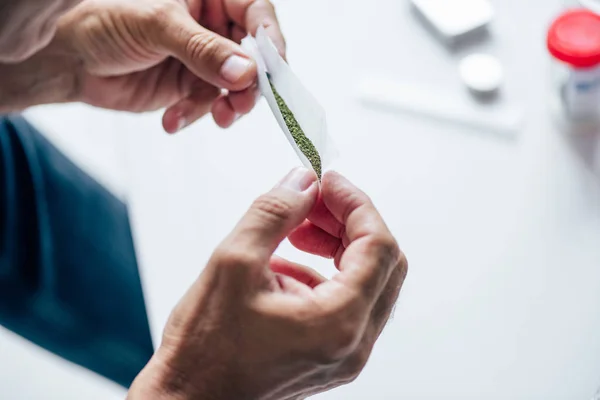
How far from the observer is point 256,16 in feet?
2.57

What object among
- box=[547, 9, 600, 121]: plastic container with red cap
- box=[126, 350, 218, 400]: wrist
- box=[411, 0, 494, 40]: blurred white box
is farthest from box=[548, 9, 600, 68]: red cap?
box=[126, 350, 218, 400]: wrist

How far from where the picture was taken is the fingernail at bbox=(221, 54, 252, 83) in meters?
0.70

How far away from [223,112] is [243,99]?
0.14 ft

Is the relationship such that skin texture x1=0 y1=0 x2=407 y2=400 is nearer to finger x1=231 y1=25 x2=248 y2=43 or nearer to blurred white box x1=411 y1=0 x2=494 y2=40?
finger x1=231 y1=25 x2=248 y2=43

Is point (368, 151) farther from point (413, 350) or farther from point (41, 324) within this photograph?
point (41, 324)

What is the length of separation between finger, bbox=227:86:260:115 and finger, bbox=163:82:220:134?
49 mm

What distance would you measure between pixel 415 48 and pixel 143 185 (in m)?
0.37

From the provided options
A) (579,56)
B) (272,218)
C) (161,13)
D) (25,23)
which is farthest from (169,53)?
(579,56)

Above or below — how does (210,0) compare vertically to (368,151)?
above

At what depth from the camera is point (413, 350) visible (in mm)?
735

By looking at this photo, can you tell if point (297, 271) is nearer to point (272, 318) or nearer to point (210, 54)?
point (272, 318)

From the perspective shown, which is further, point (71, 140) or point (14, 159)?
point (71, 140)

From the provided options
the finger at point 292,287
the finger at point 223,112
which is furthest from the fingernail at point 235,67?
the finger at point 292,287

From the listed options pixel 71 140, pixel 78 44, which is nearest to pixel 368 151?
pixel 78 44
